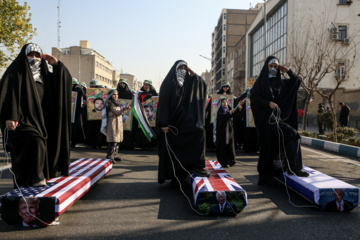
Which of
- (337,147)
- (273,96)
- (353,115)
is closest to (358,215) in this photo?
(273,96)

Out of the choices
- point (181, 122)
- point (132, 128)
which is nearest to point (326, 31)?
point (132, 128)

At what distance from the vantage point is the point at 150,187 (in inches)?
207

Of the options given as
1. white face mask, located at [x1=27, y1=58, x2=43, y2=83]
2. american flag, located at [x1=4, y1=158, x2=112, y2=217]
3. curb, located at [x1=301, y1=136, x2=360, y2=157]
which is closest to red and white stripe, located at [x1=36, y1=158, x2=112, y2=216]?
american flag, located at [x1=4, y1=158, x2=112, y2=217]

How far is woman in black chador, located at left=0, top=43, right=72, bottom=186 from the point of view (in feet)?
12.5

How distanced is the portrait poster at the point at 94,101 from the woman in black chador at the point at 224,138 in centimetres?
452

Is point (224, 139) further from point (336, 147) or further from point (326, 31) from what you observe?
point (326, 31)

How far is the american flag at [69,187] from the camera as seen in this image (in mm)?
3387

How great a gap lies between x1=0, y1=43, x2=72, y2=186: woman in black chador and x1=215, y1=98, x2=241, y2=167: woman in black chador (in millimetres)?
3861

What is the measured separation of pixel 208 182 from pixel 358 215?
78.3 inches

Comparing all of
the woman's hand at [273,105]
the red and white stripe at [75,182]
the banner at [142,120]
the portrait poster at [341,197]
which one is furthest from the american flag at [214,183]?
the banner at [142,120]

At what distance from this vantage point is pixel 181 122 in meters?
5.04

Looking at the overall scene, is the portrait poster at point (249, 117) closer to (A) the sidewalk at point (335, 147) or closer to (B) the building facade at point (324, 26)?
(A) the sidewalk at point (335, 147)

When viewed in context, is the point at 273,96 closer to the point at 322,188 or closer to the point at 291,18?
the point at 322,188

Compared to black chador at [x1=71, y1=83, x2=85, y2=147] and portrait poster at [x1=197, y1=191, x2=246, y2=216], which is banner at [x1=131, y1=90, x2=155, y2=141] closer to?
portrait poster at [x1=197, y1=191, x2=246, y2=216]
